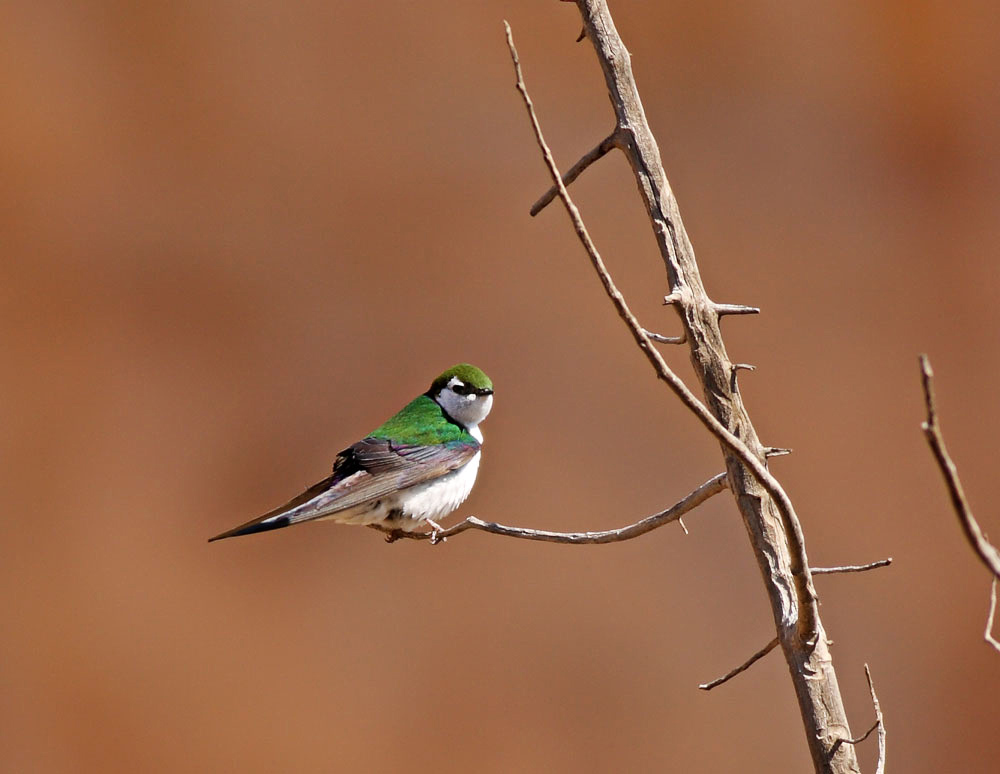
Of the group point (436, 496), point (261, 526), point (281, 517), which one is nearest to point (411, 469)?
point (436, 496)

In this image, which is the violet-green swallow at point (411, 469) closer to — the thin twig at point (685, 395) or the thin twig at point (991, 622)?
the thin twig at point (685, 395)

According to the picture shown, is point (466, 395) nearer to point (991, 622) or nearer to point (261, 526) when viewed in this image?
point (261, 526)

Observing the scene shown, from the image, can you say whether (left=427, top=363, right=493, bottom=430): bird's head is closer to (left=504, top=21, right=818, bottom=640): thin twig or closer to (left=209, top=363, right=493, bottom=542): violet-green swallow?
(left=209, top=363, right=493, bottom=542): violet-green swallow

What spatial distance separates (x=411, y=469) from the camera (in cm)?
341

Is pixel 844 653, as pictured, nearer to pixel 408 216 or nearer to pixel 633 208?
pixel 633 208

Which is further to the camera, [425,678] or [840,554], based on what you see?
[840,554]

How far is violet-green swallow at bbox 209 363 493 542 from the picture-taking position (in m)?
3.17

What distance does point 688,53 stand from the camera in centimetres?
628

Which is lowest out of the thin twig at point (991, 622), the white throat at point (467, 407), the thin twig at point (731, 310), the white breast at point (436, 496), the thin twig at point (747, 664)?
the thin twig at point (747, 664)

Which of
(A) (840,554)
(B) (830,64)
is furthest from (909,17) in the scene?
(A) (840,554)

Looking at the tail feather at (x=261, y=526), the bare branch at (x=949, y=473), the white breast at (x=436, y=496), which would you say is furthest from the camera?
the white breast at (x=436, y=496)

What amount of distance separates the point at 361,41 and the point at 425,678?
3.37m

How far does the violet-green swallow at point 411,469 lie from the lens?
10.4ft

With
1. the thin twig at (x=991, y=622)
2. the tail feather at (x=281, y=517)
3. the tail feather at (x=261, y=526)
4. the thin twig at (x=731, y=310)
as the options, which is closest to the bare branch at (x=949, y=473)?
the thin twig at (x=991, y=622)
